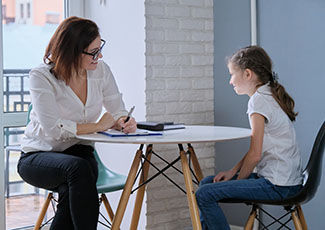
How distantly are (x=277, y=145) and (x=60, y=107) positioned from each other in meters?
0.99

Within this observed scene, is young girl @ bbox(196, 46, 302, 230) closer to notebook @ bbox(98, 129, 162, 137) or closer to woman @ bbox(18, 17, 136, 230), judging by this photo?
notebook @ bbox(98, 129, 162, 137)

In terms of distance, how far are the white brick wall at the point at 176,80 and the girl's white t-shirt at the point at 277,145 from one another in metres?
0.75

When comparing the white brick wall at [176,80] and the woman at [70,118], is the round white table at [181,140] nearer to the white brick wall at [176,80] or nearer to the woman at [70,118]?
the woman at [70,118]

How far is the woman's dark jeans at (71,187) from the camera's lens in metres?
2.05

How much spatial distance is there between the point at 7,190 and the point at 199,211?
3.93ft

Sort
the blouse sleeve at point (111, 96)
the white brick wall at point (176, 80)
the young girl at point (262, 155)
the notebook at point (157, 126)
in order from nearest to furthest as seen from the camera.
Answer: the young girl at point (262, 155), the notebook at point (157, 126), the blouse sleeve at point (111, 96), the white brick wall at point (176, 80)

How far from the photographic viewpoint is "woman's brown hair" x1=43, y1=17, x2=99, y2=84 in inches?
91.0

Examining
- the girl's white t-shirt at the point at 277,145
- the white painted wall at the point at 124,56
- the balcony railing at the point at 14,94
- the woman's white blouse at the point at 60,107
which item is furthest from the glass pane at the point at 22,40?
the girl's white t-shirt at the point at 277,145

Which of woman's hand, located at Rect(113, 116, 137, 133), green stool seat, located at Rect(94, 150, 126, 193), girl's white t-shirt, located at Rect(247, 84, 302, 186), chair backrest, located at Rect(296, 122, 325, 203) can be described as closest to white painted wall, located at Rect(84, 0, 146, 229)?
green stool seat, located at Rect(94, 150, 126, 193)

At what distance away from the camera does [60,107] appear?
2.35 metres

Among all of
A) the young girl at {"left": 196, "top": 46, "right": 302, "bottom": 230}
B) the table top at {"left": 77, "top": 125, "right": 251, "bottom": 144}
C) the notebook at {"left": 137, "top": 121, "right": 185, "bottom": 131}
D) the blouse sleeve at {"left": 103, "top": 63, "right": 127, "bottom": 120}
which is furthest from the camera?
the blouse sleeve at {"left": 103, "top": 63, "right": 127, "bottom": 120}

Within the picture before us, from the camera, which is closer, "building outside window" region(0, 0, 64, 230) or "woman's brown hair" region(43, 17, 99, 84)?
"woman's brown hair" region(43, 17, 99, 84)

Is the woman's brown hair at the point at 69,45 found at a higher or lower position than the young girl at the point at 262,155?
higher

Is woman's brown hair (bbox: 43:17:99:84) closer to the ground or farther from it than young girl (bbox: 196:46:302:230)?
farther from it
